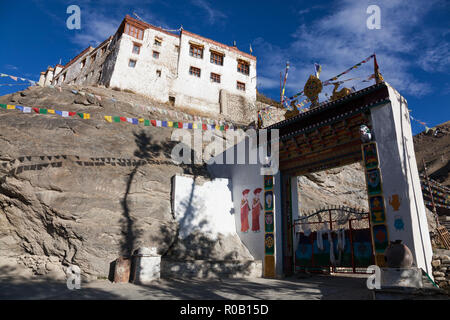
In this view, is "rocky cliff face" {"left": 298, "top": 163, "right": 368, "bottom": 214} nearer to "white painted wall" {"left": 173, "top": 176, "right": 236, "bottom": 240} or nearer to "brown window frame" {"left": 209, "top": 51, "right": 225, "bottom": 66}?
"white painted wall" {"left": 173, "top": 176, "right": 236, "bottom": 240}

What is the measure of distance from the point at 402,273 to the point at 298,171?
6.28 metres

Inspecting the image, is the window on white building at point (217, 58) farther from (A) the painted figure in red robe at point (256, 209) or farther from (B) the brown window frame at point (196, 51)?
(A) the painted figure in red robe at point (256, 209)

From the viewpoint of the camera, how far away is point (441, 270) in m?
6.57

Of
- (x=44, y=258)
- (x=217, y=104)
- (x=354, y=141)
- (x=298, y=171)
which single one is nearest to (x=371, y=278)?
(x=354, y=141)

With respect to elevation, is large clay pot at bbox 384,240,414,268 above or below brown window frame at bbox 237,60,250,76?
below

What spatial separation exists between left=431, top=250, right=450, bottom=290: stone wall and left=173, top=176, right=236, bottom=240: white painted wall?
658 cm

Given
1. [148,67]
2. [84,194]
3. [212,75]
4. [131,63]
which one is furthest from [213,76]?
[84,194]

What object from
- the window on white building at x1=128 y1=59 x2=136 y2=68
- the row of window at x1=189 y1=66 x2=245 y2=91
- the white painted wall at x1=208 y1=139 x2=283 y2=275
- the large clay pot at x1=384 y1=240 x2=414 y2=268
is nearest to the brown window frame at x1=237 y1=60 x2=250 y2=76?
the row of window at x1=189 y1=66 x2=245 y2=91

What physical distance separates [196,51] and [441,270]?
26.6 meters

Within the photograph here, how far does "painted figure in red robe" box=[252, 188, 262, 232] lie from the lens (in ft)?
34.8

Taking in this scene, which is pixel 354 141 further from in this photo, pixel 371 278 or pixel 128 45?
pixel 128 45

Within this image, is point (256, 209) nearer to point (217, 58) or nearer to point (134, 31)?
point (217, 58)

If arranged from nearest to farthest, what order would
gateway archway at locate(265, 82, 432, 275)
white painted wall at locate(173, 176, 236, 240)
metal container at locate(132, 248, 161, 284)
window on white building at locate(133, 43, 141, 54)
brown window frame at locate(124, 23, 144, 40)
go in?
gateway archway at locate(265, 82, 432, 275)
metal container at locate(132, 248, 161, 284)
white painted wall at locate(173, 176, 236, 240)
window on white building at locate(133, 43, 141, 54)
brown window frame at locate(124, 23, 144, 40)

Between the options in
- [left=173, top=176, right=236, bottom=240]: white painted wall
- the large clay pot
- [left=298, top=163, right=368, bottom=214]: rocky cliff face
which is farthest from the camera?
[left=298, top=163, right=368, bottom=214]: rocky cliff face
